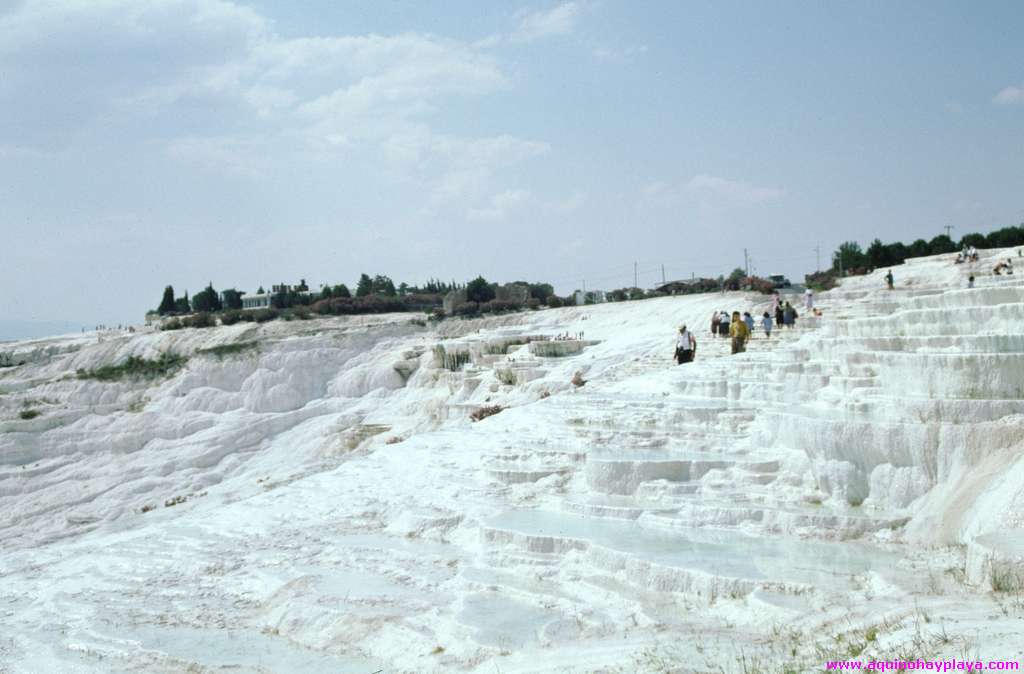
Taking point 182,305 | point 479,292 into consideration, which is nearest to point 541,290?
point 479,292

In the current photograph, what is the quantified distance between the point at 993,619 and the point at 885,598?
3.32ft

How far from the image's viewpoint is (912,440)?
6.32 metres

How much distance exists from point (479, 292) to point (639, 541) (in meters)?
32.6

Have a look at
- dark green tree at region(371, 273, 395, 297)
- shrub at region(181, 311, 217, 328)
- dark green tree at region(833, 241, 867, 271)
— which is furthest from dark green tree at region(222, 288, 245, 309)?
dark green tree at region(833, 241, 867, 271)

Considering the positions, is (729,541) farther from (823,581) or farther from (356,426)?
(356,426)

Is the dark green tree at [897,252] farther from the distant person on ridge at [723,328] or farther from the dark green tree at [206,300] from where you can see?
the dark green tree at [206,300]

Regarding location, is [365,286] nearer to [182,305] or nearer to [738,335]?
[182,305]

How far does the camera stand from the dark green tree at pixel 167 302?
53219mm

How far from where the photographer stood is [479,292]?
127 feet

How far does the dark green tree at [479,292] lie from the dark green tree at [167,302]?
2426cm

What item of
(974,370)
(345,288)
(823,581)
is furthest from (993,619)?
(345,288)

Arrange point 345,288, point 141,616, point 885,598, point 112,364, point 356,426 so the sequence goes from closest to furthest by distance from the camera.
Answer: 1. point 885,598
2. point 141,616
3. point 356,426
4. point 112,364
5. point 345,288

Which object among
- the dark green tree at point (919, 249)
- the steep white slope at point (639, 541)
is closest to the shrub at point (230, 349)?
the steep white slope at point (639, 541)

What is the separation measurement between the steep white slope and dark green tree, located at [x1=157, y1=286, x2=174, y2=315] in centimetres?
4314
